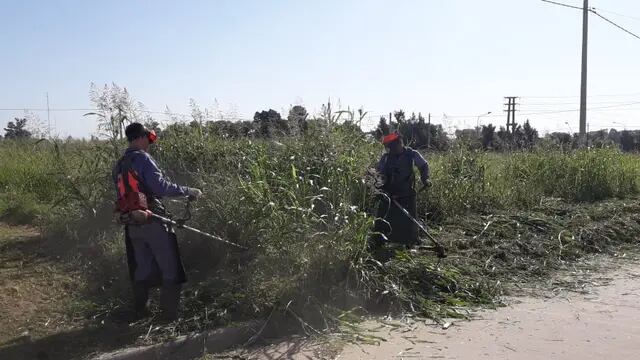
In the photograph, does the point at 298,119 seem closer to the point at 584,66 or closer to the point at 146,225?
the point at 146,225

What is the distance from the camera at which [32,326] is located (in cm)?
544

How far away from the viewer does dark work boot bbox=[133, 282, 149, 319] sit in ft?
18.3

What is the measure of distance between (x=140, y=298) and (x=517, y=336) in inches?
137

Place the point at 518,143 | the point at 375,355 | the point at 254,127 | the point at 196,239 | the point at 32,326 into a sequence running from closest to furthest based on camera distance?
the point at 375,355, the point at 32,326, the point at 196,239, the point at 254,127, the point at 518,143

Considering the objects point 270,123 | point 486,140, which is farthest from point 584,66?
point 270,123

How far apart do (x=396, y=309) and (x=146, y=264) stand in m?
2.51

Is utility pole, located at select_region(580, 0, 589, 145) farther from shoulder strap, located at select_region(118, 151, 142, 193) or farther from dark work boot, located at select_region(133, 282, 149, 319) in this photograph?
shoulder strap, located at select_region(118, 151, 142, 193)

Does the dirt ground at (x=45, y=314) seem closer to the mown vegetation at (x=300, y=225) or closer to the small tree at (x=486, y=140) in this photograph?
the mown vegetation at (x=300, y=225)

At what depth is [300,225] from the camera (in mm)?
6227

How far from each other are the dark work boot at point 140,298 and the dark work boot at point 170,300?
0.60 feet

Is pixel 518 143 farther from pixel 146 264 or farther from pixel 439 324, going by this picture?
pixel 146 264

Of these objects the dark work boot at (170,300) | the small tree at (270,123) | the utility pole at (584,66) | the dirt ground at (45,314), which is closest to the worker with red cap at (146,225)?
the dark work boot at (170,300)

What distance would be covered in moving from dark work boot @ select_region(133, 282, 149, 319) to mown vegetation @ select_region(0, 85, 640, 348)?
29 cm

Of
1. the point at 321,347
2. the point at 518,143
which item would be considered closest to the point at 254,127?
the point at 321,347
